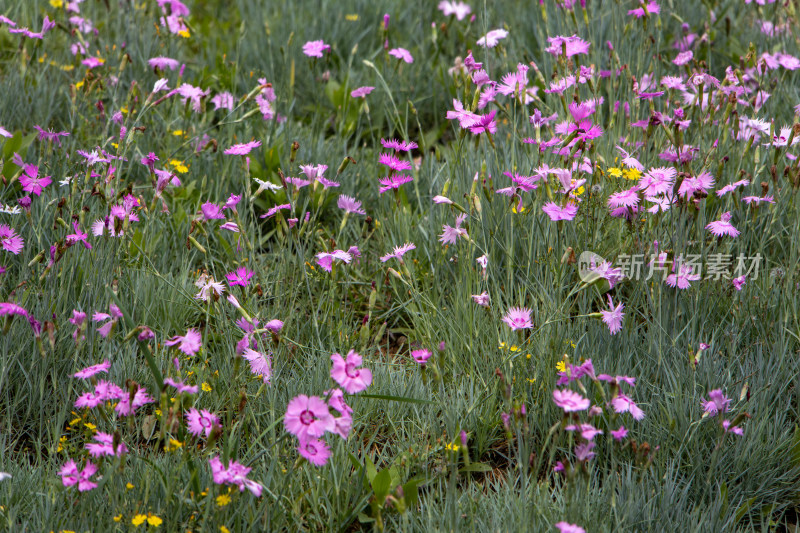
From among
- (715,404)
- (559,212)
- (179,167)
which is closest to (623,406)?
(715,404)

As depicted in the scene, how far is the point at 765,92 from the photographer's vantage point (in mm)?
2873

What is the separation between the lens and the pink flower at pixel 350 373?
142 centimetres

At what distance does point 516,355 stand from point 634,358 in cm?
42

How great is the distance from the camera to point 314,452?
1445 millimetres

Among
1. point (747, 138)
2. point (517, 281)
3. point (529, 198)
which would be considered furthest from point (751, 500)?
point (747, 138)

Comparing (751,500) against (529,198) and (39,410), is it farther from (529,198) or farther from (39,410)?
(39,410)

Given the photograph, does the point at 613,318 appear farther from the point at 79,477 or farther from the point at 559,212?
the point at 79,477

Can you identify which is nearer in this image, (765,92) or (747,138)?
(747,138)

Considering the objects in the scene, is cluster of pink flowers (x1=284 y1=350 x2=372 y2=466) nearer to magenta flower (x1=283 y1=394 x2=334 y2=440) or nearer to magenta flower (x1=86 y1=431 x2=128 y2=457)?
magenta flower (x1=283 y1=394 x2=334 y2=440)

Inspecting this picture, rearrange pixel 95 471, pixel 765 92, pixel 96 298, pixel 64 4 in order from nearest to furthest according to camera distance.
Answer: pixel 95 471
pixel 96 298
pixel 765 92
pixel 64 4

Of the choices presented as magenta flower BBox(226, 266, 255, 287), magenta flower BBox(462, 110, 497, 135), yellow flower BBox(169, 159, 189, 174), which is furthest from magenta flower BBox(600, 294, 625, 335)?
yellow flower BBox(169, 159, 189, 174)

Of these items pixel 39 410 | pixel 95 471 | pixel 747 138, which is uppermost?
pixel 747 138

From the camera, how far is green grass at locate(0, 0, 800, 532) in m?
1.59

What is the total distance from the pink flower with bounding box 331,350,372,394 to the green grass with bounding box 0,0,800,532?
12 cm
